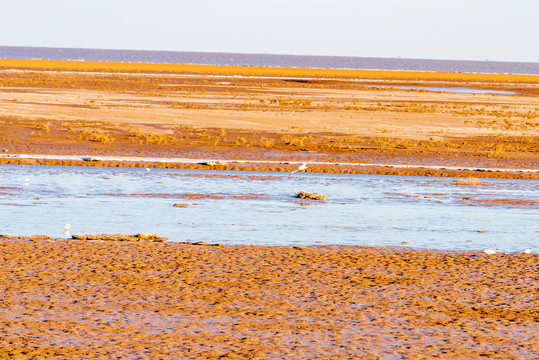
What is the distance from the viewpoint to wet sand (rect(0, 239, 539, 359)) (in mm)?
Answer: 9680

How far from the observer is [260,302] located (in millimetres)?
11695

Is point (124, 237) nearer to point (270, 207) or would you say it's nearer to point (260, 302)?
point (260, 302)

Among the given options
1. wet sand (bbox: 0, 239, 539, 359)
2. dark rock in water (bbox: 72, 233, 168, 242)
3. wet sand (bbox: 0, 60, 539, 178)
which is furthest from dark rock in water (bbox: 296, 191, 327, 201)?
dark rock in water (bbox: 72, 233, 168, 242)

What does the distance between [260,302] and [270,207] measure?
8.71 metres

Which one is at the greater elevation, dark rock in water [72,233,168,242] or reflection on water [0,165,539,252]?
dark rock in water [72,233,168,242]

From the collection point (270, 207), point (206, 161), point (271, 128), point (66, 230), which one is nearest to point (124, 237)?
point (66, 230)

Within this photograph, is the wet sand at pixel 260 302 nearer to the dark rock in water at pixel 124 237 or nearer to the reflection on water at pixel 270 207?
the dark rock in water at pixel 124 237

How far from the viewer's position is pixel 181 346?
9594mm

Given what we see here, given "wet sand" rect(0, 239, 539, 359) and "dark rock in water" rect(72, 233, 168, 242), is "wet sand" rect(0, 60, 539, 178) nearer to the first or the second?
"dark rock in water" rect(72, 233, 168, 242)

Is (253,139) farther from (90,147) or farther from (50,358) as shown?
(50,358)

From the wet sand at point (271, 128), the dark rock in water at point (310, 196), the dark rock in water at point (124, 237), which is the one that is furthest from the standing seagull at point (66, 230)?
the wet sand at point (271, 128)

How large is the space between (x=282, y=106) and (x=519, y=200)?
109 feet

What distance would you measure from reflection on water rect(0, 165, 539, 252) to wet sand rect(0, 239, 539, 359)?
1.60 m

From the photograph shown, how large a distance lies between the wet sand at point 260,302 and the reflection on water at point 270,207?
63.1 inches
